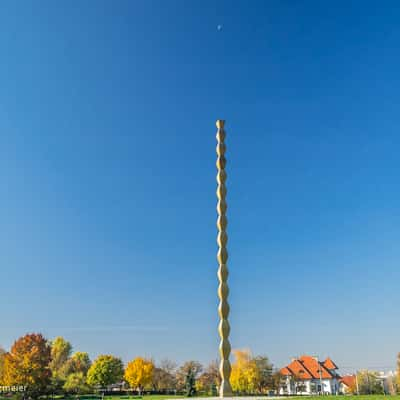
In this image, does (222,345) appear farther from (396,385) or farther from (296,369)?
(296,369)

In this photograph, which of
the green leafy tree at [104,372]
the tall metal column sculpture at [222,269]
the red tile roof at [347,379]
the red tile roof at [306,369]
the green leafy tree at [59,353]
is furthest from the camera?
the green leafy tree at [59,353]

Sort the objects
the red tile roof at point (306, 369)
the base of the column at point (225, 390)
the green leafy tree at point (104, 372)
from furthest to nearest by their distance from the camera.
A: the green leafy tree at point (104, 372), the red tile roof at point (306, 369), the base of the column at point (225, 390)

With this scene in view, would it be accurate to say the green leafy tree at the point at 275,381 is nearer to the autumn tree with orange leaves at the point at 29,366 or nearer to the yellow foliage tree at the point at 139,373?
the yellow foliage tree at the point at 139,373

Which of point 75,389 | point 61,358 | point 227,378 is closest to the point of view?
point 227,378

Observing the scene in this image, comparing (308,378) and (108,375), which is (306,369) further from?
(108,375)

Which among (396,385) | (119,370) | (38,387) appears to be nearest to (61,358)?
(119,370)

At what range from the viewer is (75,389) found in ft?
251

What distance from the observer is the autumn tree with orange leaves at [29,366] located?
59.7 meters

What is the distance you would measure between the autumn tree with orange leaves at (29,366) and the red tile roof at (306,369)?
41898mm

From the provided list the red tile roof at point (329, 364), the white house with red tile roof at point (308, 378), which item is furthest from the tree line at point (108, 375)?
the red tile roof at point (329, 364)

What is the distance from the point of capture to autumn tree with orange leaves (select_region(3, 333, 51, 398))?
59.7m

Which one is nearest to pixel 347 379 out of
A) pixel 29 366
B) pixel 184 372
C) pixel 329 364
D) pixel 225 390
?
pixel 329 364

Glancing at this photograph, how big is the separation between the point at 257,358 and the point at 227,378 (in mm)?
51881

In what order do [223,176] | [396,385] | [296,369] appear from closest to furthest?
[223,176] < [396,385] < [296,369]
